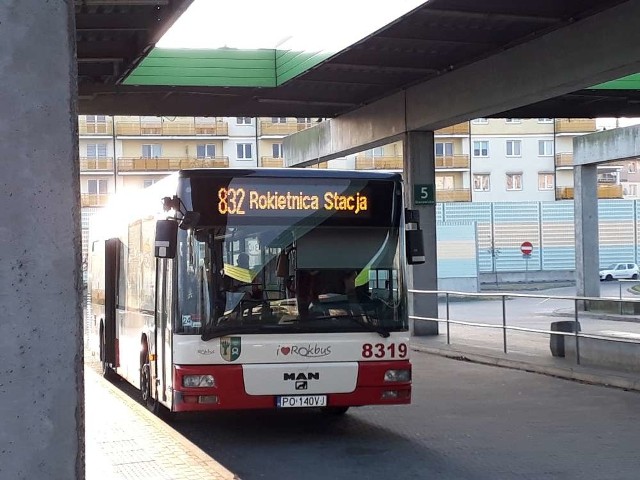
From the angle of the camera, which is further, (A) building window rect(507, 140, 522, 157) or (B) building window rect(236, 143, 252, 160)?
(A) building window rect(507, 140, 522, 157)

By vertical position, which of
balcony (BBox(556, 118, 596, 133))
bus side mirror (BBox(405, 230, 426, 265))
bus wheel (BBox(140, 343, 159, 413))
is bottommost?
bus wheel (BBox(140, 343, 159, 413))

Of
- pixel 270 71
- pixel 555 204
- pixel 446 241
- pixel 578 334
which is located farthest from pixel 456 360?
pixel 555 204

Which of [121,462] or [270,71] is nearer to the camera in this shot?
[121,462]

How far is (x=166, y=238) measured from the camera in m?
9.51

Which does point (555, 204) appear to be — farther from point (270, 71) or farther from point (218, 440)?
point (218, 440)

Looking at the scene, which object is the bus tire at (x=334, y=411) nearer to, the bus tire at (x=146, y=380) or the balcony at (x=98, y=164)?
the bus tire at (x=146, y=380)

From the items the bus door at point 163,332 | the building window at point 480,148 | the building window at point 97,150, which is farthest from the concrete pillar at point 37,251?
the building window at point 480,148

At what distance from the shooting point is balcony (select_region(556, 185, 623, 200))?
260 feet

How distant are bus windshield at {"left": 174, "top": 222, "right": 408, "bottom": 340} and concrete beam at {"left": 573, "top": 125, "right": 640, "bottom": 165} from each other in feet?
65.0

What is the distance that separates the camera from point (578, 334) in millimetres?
15070

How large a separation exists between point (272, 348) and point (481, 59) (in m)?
10.5

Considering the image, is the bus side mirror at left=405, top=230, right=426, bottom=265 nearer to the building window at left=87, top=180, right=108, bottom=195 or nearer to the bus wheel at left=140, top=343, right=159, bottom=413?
the bus wheel at left=140, top=343, right=159, bottom=413

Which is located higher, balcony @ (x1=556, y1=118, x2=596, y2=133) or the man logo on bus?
balcony @ (x1=556, y1=118, x2=596, y2=133)

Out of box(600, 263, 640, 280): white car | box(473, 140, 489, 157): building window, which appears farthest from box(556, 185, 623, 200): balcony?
box(600, 263, 640, 280): white car
